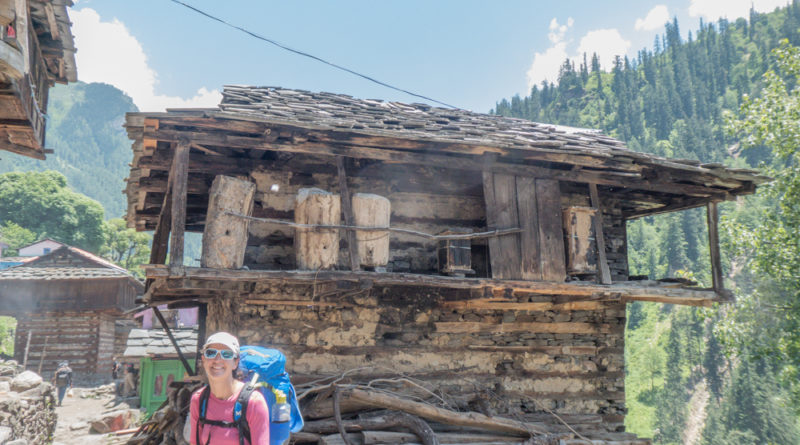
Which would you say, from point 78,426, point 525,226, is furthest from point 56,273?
point 525,226

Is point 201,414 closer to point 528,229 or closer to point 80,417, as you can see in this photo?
point 528,229

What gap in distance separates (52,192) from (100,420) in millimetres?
38712

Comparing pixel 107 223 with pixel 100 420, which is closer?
pixel 100 420

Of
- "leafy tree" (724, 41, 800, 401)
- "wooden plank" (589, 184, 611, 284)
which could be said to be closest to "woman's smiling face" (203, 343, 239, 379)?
"wooden plank" (589, 184, 611, 284)

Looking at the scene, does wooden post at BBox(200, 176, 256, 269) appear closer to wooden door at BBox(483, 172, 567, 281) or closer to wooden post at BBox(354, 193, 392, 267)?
wooden post at BBox(354, 193, 392, 267)

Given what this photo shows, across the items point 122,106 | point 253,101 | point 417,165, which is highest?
point 122,106

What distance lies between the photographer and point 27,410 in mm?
10719

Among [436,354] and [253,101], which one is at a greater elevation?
[253,101]

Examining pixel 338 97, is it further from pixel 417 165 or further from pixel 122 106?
pixel 122 106

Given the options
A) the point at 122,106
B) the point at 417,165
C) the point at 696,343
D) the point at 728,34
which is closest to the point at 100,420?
the point at 417,165

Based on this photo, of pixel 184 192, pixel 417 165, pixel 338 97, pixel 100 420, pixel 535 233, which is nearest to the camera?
pixel 184 192

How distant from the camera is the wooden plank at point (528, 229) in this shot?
6754 mm

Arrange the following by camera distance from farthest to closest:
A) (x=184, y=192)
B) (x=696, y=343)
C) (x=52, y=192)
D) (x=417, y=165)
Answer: (x=696, y=343)
(x=52, y=192)
(x=417, y=165)
(x=184, y=192)

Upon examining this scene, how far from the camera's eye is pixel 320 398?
600 cm
